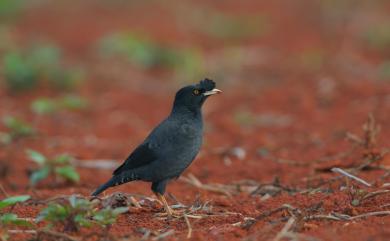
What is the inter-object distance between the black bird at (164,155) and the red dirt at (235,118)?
11.3 inches

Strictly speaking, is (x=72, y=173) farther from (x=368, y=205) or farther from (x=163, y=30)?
(x=163, y=30)

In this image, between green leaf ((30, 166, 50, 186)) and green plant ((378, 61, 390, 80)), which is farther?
green plant ((378, 61, 390, 80))

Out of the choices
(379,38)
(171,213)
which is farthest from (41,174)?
(379,38)

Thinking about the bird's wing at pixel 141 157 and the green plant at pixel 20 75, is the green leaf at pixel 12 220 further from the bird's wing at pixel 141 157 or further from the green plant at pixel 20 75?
the green plant at pixel 20 75

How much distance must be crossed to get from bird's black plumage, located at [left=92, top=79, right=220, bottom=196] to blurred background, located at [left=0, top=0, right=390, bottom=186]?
168 centimetres

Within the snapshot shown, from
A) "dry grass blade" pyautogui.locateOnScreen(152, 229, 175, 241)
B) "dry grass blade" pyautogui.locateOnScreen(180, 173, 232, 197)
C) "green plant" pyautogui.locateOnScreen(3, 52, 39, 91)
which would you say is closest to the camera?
"dry grass blade" pyautogui.locateOnScreen(152, 229, 175, 241)

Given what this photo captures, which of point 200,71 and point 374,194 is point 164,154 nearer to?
point 374,194

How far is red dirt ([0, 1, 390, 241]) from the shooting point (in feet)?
16.7

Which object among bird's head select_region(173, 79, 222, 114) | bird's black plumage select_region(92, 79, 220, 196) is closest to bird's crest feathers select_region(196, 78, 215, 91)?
bird's head select_region(173, 79, 222, 114)

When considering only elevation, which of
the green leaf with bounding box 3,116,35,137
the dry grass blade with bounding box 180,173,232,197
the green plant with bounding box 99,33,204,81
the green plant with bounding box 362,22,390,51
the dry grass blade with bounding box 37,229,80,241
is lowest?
the dry grass blade with bounding box 180,173,232,197

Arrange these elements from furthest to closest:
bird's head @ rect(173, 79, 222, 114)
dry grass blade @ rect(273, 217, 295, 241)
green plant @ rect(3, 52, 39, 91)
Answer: green plant @ rect(3, 52, 39, 91) → bird's head @ rect(173, 79, 222, 114) → dry grass blade @ rect(273, 217, 295, 241)

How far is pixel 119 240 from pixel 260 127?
19.4ft

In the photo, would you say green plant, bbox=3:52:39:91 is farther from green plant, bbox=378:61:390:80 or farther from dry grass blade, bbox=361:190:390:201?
dry grass blade, bbox=361:190:390:201

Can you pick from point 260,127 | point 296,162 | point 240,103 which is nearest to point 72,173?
point 296,162
